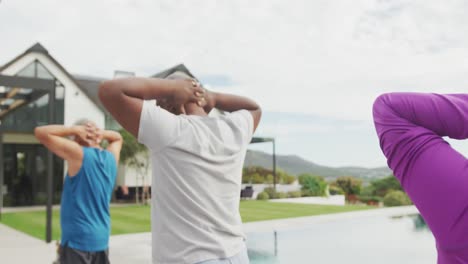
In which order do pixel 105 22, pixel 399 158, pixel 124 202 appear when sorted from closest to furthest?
pixel 399 158
pixel 124 202
pixel 105 22

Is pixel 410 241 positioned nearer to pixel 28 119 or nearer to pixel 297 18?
pixel 28 119

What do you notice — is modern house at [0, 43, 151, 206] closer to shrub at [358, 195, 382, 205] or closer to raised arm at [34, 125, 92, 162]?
shrub at [358, 195, 382, 205]

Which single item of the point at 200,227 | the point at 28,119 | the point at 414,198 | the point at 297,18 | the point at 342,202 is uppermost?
the point at 297,18

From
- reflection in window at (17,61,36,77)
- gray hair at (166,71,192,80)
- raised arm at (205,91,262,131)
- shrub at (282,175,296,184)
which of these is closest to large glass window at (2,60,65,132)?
reflection in window at (17,61,36,77)

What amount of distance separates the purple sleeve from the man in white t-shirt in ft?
2.66

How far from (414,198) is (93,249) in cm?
261

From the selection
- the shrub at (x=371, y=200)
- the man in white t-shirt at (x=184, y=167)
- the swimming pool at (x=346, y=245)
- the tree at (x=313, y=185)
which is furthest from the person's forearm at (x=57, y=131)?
the tree at (x=313, y=185)

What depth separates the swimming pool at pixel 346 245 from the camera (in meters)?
7.67

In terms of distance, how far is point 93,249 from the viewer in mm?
3018

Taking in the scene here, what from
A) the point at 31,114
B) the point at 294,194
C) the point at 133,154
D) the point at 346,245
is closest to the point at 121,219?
the point at 31,114

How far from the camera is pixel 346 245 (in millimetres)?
9117

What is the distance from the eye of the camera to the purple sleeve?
2.38 ft

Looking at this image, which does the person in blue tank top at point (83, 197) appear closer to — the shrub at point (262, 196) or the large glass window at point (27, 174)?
the large glass window at point (27, 174)

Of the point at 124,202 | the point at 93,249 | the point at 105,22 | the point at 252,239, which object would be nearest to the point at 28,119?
the point at 124,202
